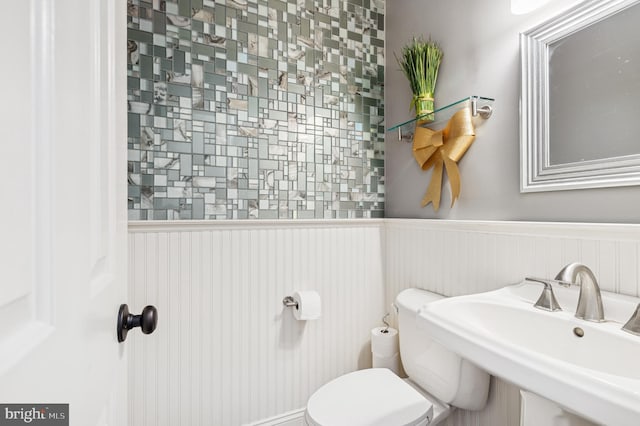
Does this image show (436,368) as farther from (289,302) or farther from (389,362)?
(289,302)

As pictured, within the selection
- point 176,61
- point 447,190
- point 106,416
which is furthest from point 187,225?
point 447,190

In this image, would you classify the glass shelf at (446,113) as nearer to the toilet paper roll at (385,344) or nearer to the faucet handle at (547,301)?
the faucet handle at (547,301)

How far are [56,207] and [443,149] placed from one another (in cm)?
147

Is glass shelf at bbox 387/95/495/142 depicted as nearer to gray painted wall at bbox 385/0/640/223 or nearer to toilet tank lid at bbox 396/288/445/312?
gray painted wall at bbox 385/0/640/223

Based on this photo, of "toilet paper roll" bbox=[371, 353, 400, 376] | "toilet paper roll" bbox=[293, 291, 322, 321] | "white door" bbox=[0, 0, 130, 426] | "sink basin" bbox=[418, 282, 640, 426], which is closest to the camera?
"white door" bbox=[0, 0, 130, 426]

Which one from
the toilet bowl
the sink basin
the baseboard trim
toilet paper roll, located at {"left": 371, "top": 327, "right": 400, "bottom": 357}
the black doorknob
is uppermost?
the black doorknob

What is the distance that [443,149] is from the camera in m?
1.49

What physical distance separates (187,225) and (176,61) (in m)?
0.72

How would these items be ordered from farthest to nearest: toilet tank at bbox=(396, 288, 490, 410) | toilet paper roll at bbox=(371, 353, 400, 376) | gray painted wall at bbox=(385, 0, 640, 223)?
toilet paper roll at bbox=(371, 353, 400, 376) < toilet tank at bbox=(396, 288, 490, 410) < gray painted wall at bbox=(385, 0, 640, 223)

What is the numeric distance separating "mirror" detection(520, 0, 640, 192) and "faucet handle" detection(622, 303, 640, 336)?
361mm

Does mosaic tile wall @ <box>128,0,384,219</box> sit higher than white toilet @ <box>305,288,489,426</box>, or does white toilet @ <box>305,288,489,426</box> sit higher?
mosaic tile wall @ <box>128,0,384,219</box>

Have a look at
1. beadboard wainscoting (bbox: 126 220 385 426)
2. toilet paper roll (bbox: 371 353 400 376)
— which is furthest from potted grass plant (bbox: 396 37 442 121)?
toilet paper roll (bbox: 371 353 400 376)

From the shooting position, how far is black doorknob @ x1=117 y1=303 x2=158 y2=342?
0.61 metres

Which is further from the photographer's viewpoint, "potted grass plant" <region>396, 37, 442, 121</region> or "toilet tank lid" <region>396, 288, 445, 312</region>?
"potted grass plant" <region>396, 37, 442, 121</region>
